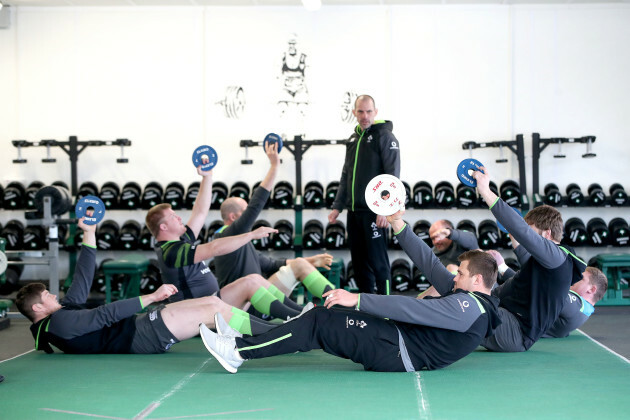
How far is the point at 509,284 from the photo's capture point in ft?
12.2

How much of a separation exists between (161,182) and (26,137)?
1.73 meters

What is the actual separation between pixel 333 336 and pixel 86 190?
5199 millimetres

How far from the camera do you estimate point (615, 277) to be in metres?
6.53

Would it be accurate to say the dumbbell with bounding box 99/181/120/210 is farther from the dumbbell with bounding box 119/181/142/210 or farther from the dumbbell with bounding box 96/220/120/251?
the dumbbell with bounding box 96/220/120/251

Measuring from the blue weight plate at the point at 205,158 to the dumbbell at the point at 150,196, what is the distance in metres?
2.90

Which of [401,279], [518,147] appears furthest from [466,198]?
[401,279]

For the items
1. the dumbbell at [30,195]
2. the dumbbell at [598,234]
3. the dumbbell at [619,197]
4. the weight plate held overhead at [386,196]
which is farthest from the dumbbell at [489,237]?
the dumbbell at [30,195]

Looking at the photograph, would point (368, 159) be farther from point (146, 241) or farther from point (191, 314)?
point (146, 241)

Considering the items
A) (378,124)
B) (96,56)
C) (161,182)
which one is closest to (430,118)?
(378,124)

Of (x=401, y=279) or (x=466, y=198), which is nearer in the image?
(x=401, y=279)

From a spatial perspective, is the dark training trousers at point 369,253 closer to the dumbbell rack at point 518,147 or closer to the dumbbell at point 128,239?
the dumbbell rack at point 518,147

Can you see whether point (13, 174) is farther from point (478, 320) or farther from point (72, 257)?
point (478, 320)

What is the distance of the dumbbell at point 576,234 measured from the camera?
22.9 feet

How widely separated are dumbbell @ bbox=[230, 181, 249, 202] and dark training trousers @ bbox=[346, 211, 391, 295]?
2.47 metres
